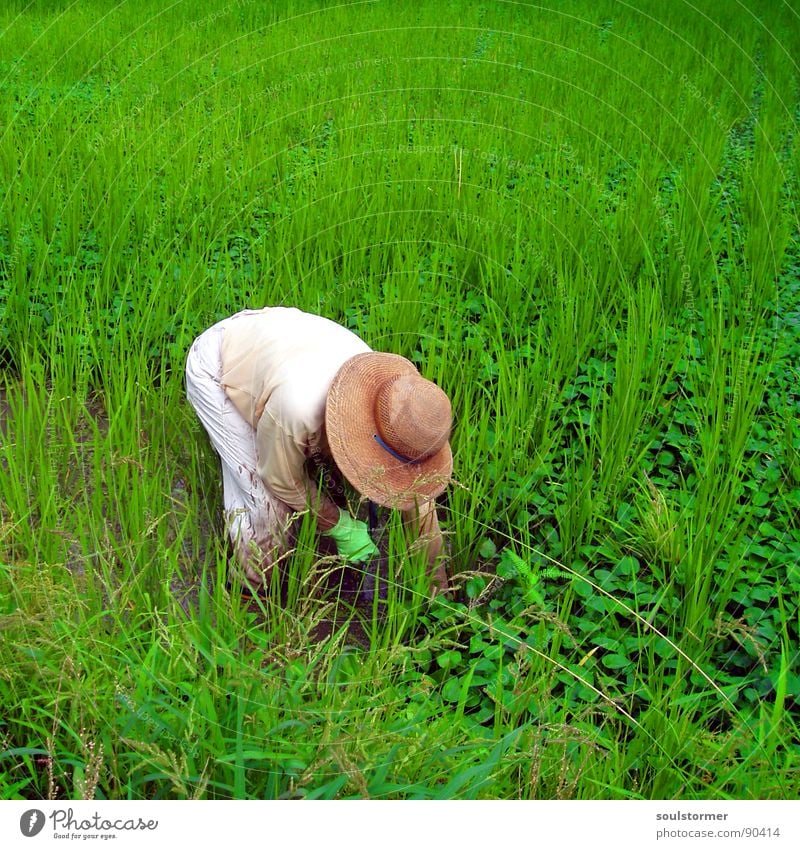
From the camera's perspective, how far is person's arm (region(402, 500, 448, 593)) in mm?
1926

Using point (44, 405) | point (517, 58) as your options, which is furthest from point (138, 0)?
point (44, 405)

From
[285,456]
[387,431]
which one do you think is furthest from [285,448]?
[387,431]

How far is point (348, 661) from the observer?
166 centimetres

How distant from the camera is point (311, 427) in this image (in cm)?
190

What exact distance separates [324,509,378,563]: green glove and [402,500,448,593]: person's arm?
0.12 metres
